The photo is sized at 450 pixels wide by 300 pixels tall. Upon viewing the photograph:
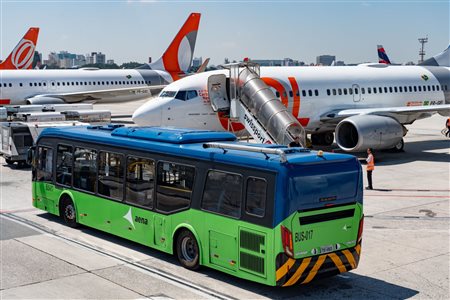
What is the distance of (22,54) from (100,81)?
39.0ft

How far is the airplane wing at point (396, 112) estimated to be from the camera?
101ft

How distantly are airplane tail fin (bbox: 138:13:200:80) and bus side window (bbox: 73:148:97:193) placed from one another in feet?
136

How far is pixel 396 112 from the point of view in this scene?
101 ft

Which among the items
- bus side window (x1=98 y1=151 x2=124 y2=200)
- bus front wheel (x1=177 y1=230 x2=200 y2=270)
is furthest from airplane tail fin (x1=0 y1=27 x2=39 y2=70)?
bus front wheel (x1=177 y1=230 x2=200 y2=270)

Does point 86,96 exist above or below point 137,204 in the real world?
above

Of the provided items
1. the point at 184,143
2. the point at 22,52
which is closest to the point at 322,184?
the point at 184,143

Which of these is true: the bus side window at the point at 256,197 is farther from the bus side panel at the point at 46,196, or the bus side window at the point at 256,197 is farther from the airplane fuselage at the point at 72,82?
the airplane fuselage at the point at 72,82

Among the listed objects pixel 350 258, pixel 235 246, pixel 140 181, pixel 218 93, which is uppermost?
pixel 218 93

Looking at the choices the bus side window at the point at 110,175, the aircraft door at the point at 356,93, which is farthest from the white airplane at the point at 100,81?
the bus side window at the point at 110,175

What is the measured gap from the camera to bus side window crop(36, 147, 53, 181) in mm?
18141

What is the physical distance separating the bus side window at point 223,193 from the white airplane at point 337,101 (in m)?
14.8

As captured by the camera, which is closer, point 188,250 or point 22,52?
point 188,250

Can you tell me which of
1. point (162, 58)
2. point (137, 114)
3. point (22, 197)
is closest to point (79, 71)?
point (162, 58)

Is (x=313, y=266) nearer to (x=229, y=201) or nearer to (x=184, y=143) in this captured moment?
(x=229, y=201)
